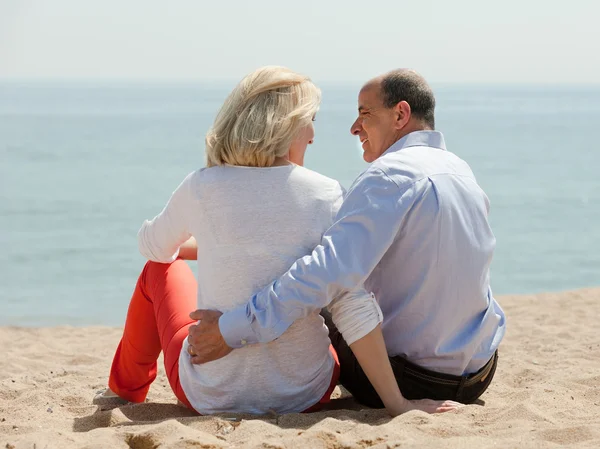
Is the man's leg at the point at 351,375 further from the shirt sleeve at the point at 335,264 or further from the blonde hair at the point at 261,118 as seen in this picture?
the blonde hair at the point at 261,118

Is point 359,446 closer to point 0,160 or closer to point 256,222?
point 256,222

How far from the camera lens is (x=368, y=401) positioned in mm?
3312

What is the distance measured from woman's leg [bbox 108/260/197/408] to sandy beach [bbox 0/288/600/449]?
Answer: 15cm

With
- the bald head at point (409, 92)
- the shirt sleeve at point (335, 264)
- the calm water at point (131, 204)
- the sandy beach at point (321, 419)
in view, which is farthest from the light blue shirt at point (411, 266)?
the calm water at point (131, 204)

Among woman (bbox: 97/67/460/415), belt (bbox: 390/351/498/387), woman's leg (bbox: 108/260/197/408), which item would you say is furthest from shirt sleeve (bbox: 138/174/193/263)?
belt (bbox: 390/351/498/387)

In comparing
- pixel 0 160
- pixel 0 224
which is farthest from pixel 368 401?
pixel 0 160

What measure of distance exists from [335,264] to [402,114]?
76 cm

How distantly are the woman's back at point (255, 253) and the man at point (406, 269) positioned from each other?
3.2 inches

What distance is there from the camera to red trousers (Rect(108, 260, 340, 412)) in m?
3.25

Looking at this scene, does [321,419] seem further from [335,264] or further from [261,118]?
[261,118]

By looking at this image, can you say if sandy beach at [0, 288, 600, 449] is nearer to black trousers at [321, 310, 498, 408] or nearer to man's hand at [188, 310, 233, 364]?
black trousers at [321, 310, 498, 408]

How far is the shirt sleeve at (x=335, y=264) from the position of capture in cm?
279

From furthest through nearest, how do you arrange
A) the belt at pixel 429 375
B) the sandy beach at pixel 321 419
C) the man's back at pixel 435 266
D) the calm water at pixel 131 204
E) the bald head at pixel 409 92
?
the calm water at pixel 131 204, the bald head at pixel 409 92, the belt at pixel 429 375, the man's back at pixel 435 266, the sandy beach at pixel 321 419

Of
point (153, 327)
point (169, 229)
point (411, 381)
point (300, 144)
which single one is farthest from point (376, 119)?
point (153, 327)
